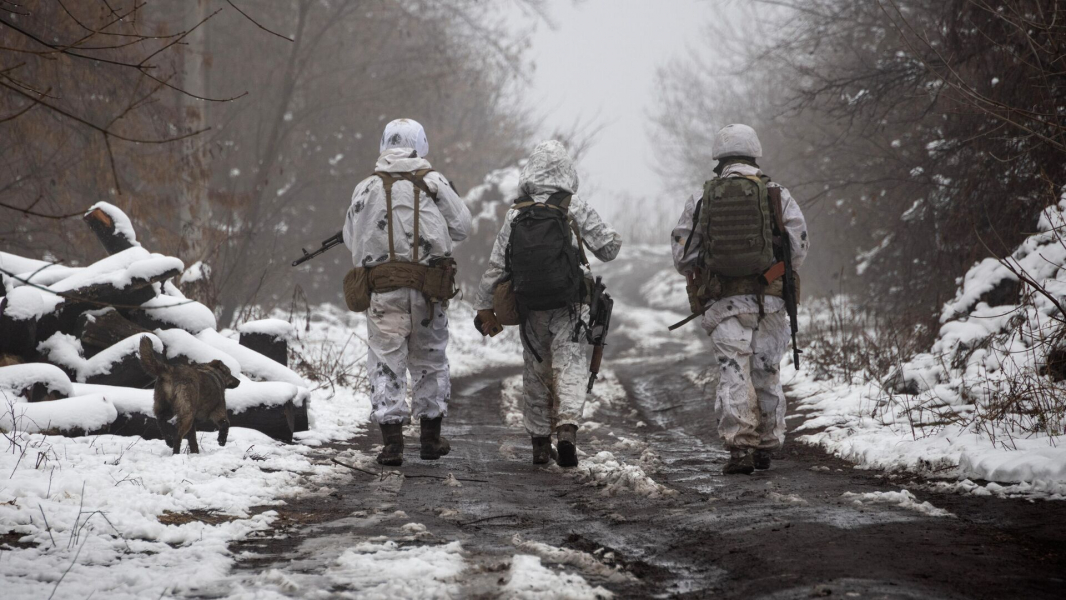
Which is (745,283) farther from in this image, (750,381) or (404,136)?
(404,136)

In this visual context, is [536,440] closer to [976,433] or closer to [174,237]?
[976,433]

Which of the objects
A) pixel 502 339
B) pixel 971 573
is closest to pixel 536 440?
pixel 971 573

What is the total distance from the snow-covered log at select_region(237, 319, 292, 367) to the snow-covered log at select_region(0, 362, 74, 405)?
196cm

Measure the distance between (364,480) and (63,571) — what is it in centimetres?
211

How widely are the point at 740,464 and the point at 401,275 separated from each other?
8.04 feet

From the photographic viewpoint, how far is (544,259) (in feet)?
18.1

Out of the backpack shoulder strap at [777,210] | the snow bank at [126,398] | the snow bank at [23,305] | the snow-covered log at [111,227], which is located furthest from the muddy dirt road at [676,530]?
the snow-covered log at [111,227]

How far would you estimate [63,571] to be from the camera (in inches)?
110

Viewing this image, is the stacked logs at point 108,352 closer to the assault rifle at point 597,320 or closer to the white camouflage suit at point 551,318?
the white camouflage suit at point 551,318

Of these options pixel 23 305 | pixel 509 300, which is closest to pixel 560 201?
pixel 509 300

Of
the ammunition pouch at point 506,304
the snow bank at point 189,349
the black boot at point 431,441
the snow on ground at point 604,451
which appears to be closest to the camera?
the snow on ground at point 604,451

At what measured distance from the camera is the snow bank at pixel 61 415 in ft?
15.8

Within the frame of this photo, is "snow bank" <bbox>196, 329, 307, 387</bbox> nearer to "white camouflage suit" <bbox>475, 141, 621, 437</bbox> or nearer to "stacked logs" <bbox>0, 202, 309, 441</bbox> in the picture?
"stacked logs" <bbox>0, 202, 309, 441</bbox>

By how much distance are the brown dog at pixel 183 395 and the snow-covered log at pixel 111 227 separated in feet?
8.37
